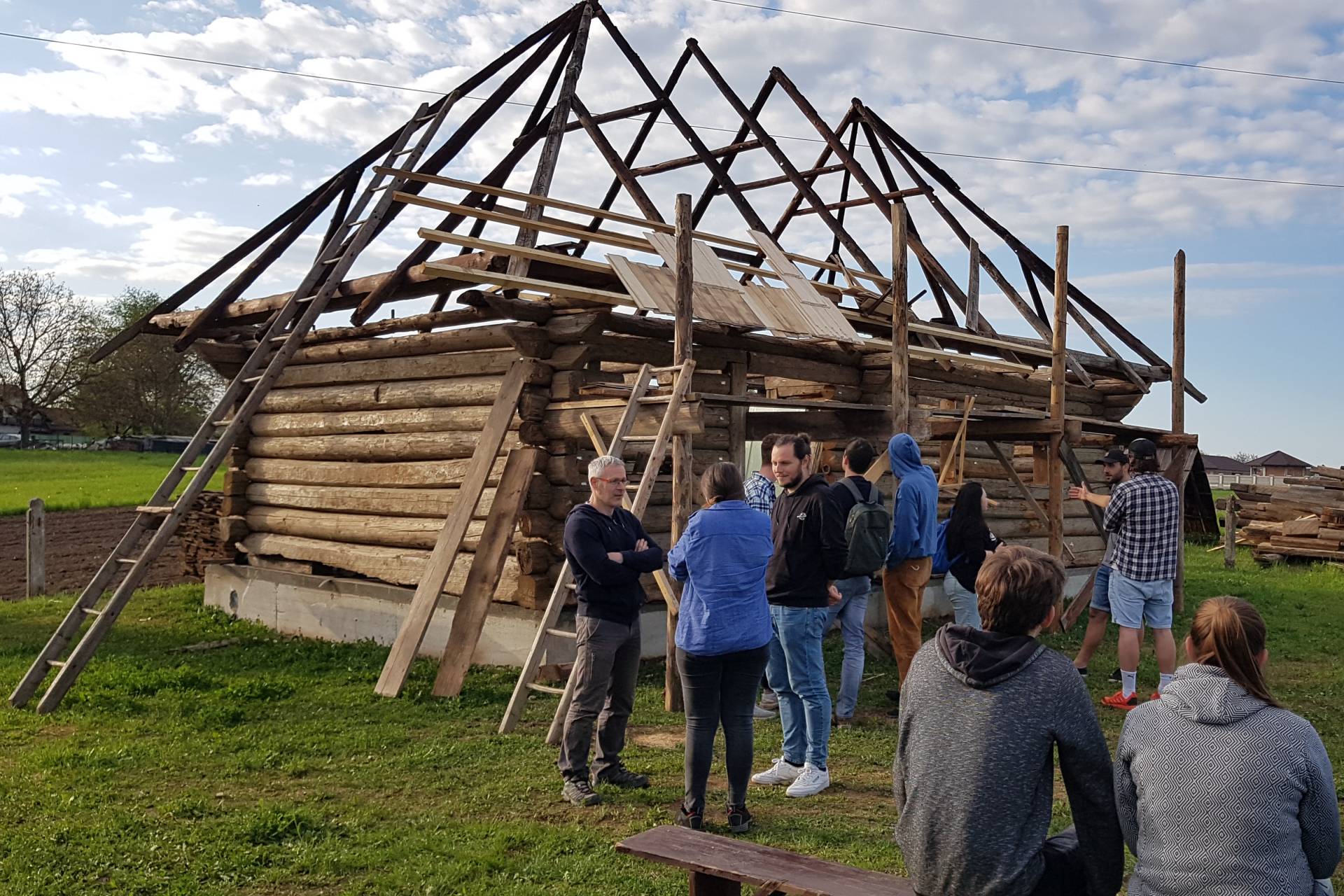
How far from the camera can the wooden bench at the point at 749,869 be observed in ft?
11.1

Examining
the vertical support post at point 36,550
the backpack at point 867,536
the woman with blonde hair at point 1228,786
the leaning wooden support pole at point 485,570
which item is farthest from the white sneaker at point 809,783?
the vertical support post at point 36,550

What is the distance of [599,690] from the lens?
5.59 m

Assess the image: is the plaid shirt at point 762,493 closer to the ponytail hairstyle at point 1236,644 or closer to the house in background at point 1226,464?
the ponytail hairstyle at point 1236,644

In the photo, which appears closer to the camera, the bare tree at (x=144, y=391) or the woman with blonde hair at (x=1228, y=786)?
the woman with blonde hair at (x=1228, y=786)

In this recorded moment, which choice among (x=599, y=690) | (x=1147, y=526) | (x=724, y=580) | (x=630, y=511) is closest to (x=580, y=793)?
(x=599, y=690)

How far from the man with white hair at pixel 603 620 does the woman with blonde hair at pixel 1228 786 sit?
10.5ft

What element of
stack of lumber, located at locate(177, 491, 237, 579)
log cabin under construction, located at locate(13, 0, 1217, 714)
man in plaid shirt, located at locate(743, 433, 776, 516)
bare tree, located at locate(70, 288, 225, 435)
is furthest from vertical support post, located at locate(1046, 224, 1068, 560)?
bare tree, located at locate(70, 288, 225, 435)

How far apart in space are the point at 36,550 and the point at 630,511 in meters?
11.4

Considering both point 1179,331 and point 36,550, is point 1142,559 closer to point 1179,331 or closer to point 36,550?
point 1179,331

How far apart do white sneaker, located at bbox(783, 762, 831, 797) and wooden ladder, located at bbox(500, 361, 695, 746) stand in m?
1.56

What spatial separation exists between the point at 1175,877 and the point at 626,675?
137 inches

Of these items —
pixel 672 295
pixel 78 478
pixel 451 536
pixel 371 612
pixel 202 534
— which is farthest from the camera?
pixel 78 478

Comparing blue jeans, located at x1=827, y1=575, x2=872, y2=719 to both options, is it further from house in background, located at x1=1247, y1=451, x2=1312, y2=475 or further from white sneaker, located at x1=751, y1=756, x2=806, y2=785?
house in background, located at x1=1247, y1=451, x2=1312, y2=475

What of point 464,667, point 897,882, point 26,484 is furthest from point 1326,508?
point 26,484
